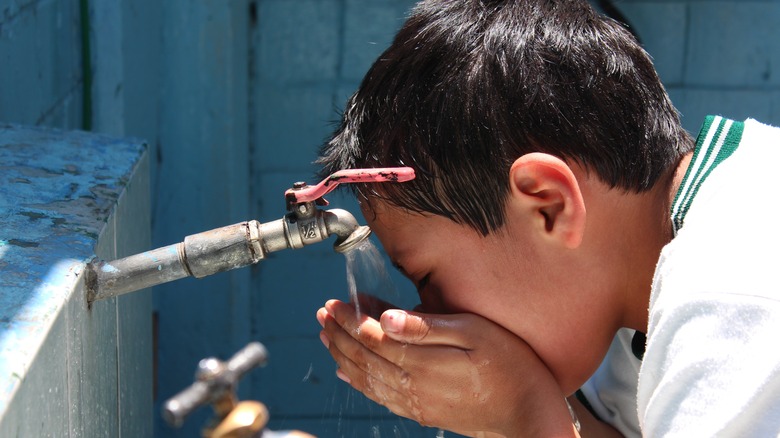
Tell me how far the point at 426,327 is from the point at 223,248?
27 centimetres

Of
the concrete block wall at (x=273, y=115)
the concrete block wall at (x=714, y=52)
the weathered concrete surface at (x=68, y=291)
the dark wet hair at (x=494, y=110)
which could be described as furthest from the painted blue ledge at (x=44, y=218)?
the concrete block wall at (x=714, y=52)

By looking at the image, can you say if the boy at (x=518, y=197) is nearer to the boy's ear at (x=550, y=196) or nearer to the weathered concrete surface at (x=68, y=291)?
the boy's ear at (x=550, y=196)

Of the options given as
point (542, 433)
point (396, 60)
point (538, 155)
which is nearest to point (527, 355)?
point (542, 433)

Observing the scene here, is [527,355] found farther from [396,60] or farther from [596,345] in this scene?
[396,60]

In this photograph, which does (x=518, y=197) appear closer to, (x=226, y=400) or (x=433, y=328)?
(x=433, y=328)

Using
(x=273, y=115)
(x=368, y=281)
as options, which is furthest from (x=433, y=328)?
(x=273, y=115)

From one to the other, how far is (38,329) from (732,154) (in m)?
0.78


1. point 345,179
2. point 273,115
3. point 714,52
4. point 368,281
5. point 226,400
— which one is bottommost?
point 226,400

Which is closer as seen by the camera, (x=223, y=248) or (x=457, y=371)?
(x=223, y=248)

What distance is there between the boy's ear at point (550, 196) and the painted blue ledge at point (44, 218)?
45 centimetres

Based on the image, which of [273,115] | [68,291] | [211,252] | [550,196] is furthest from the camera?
[273,115]

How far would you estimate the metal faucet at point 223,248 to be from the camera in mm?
888

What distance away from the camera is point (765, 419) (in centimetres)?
82

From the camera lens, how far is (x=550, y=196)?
1.02 m
